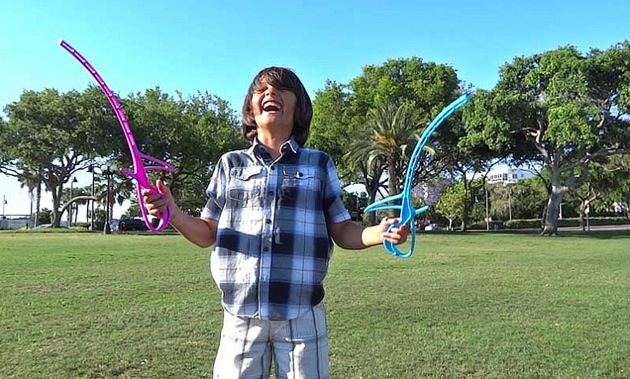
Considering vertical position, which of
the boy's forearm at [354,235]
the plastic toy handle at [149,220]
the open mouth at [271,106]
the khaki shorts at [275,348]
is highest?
the open mouth at [271,106]

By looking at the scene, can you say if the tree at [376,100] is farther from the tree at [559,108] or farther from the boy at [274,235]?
the boy at [274,235]

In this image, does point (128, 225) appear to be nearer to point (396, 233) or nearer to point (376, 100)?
point (376, 100)

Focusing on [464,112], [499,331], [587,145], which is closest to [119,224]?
[464,112]

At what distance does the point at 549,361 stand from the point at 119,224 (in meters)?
45.3

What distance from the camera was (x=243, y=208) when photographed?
2.25m

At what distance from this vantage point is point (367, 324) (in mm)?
6402

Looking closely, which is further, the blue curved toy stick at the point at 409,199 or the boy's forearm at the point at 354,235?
the boy's forearm at the point at 354,235

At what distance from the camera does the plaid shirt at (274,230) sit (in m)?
2.15

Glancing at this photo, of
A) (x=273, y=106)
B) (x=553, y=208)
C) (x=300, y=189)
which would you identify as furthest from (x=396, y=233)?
(x=553, y=208)

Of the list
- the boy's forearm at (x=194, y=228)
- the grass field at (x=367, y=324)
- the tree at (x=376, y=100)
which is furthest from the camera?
the tree at (x=376, y=100)

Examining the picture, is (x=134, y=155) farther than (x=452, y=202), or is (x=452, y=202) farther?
(x=452, y=202)

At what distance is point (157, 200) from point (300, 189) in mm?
561

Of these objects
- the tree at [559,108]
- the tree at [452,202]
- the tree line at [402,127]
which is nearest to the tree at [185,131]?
the tree line at [402,127]

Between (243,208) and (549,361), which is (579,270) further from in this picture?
(243,208)
